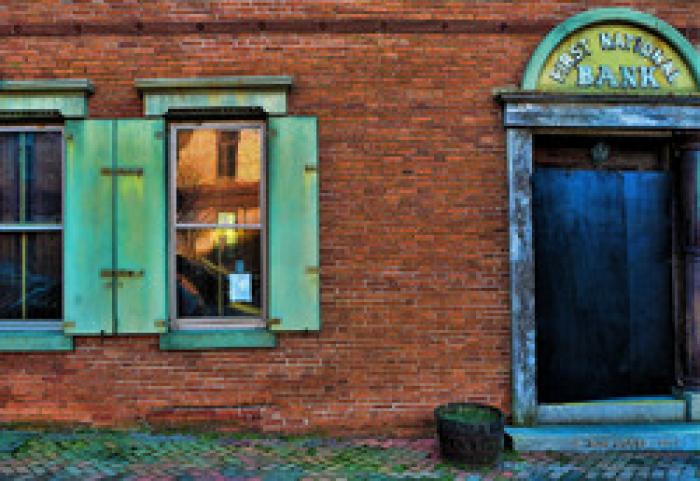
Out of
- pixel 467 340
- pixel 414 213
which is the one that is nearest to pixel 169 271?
pixel 414 213

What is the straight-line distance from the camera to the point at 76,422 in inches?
223

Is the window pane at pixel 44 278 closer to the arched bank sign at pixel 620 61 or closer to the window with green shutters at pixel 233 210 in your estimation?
the window with green shutters at pixel 233 210

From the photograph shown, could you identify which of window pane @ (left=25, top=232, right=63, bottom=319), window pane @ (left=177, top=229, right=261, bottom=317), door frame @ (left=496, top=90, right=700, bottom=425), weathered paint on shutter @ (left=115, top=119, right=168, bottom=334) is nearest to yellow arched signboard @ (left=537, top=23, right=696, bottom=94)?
door frame @ (left=496, top=90, right=700, bottom=425)

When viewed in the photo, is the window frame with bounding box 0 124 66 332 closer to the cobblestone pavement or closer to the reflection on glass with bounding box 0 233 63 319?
the reflection on glass with bounding box 0 233 63 319

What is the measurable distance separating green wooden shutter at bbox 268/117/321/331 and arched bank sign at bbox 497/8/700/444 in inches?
78.5

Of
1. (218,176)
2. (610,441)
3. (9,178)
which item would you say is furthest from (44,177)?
(610,441)

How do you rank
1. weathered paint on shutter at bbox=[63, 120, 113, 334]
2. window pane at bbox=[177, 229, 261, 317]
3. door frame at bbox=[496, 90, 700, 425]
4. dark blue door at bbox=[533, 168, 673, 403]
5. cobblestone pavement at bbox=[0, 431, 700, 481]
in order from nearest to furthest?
cobblestone pavement at bbox=[0, 431, 700, 481] → weathered paint on shutter at bbox=[63, 120, 113, 334] → door frame at bbox=[496, 90, 700, 425] → window pane at bbox=[177, 229, 261, 317] → dark blue door at bbox=[533, 168, 673, 403]

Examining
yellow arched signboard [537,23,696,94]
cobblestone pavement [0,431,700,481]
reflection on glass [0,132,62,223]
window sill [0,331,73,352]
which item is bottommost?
cobblestone pavement [0,431,700,481]

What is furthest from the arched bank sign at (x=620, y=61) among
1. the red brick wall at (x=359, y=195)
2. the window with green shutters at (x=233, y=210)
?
the window with green shutters at (x=233, y=210)

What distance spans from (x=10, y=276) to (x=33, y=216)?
66cm

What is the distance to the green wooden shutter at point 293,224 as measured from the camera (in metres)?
5.66

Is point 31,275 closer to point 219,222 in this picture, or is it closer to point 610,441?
point 219,222

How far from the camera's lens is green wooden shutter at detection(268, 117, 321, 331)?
18.6 ft

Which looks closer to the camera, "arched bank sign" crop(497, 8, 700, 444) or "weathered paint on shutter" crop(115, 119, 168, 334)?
"weathered paint on shutter" crop(115, 119, 168, 334)
